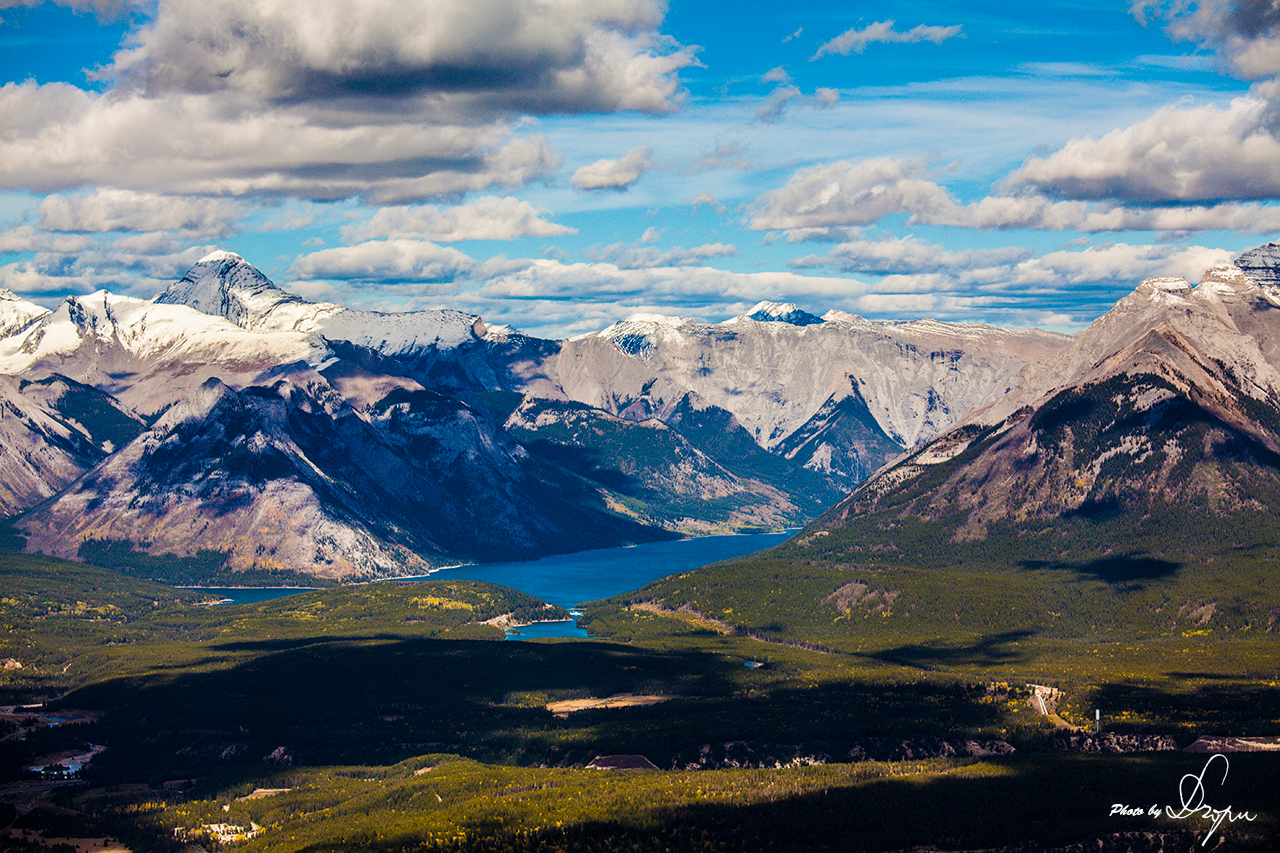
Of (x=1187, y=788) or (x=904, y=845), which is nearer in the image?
(x=904, y=845)

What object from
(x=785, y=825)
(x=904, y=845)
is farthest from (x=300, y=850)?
(x=904, y=845)

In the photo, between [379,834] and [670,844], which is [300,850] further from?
[670,844]

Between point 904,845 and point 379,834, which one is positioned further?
point 379,834

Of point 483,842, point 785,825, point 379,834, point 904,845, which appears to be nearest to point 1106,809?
point 904,845

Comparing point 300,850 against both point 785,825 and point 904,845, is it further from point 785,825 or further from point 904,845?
point 904,845

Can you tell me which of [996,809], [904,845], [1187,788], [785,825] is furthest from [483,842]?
[1187,788]
